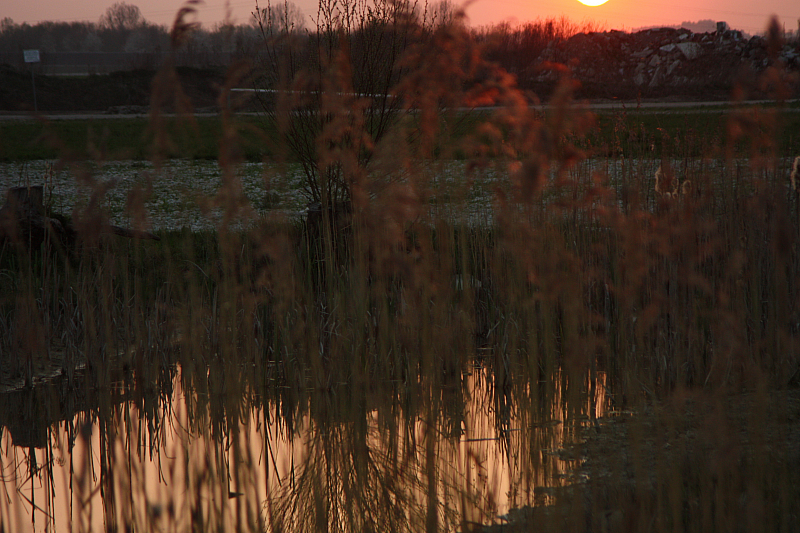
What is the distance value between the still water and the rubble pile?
18.3 meters

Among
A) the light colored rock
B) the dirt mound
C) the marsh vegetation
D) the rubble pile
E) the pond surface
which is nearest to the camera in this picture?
the marsh vegetation

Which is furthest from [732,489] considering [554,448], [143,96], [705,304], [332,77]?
[143,96]

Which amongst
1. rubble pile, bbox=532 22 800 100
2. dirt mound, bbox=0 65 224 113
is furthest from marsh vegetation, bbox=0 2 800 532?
dirt mound, bbox=0 65 224 113

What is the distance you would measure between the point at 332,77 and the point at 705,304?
2.00 metres

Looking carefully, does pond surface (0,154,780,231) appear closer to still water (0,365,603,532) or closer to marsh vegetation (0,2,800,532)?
marsh vegetation (0,2,800,532)

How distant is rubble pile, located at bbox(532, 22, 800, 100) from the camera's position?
811 inches

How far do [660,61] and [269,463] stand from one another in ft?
81.1

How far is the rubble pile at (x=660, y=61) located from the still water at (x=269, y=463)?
1835cm

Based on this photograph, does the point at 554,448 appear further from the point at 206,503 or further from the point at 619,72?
the point at 619,72

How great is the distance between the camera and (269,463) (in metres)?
2.24

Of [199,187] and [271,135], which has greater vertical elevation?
[271,135]

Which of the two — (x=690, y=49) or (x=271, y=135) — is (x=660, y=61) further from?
(x=271, y=135)

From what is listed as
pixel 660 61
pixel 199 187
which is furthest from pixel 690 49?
pixel 199 187

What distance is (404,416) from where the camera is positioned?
250 centimetres
